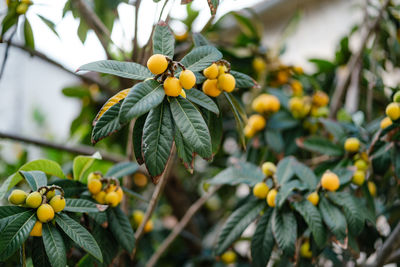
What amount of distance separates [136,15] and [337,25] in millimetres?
1873

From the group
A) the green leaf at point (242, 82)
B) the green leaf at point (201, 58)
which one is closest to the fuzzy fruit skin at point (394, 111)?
the green leaf at point (242, 82)

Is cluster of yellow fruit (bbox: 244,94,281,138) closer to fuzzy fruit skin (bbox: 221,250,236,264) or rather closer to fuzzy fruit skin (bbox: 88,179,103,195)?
fuzzy fruit skin (bbox: 221,250,236,264)

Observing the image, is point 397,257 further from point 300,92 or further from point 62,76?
point 62,76

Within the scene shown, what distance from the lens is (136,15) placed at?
98 cm

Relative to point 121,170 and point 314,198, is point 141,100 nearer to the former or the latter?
point 121,170

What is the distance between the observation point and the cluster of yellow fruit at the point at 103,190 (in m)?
0.84

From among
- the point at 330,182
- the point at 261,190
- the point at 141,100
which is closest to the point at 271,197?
the point at 261,190

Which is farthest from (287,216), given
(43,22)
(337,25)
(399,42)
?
(337,25)

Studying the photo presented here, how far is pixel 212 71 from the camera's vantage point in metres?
0.72

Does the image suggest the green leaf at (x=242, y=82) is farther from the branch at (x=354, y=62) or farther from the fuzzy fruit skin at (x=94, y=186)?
the branch at (x=354, y=62)

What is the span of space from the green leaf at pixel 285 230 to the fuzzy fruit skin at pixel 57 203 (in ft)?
1.59

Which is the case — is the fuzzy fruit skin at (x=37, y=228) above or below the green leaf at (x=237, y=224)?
above

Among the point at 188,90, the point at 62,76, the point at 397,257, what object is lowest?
the point at 62,76

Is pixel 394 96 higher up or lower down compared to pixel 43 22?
lower down
